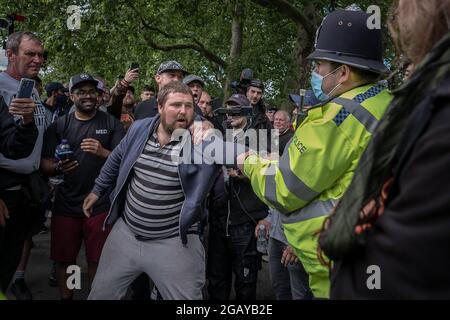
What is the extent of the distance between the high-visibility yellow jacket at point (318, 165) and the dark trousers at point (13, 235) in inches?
98.8

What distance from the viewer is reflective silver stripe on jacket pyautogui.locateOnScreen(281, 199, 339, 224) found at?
2.06 m

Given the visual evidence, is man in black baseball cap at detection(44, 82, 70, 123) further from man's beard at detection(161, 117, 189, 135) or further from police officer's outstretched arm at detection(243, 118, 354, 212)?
police officer's outstretched arm at detection(243, 118, 354, 212)

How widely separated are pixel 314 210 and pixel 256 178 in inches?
12.0

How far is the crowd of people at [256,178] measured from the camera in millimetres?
919

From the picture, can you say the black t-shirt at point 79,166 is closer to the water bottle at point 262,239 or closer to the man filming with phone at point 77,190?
the man filming with phone at point 77,190

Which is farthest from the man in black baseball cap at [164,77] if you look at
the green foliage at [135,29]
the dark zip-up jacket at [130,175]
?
the green foliage at [135,29]

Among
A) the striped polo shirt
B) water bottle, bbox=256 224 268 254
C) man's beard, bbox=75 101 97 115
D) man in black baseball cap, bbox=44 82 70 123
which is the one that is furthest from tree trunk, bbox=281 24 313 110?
the striped polo shirt

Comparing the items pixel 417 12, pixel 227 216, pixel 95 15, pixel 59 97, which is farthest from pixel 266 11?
pixel 417 12

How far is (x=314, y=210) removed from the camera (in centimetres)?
209

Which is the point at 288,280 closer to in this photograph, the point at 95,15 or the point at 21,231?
the point at 21,231

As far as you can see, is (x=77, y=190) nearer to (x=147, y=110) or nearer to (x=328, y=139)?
(x=147, y=110)

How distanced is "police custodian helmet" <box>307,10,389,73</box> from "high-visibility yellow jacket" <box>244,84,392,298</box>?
0.45 ft

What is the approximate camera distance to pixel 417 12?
42.0 inches

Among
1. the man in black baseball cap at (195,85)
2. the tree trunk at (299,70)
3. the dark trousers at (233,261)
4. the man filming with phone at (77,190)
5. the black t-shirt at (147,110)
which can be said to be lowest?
the dark trousers at (233,261)
